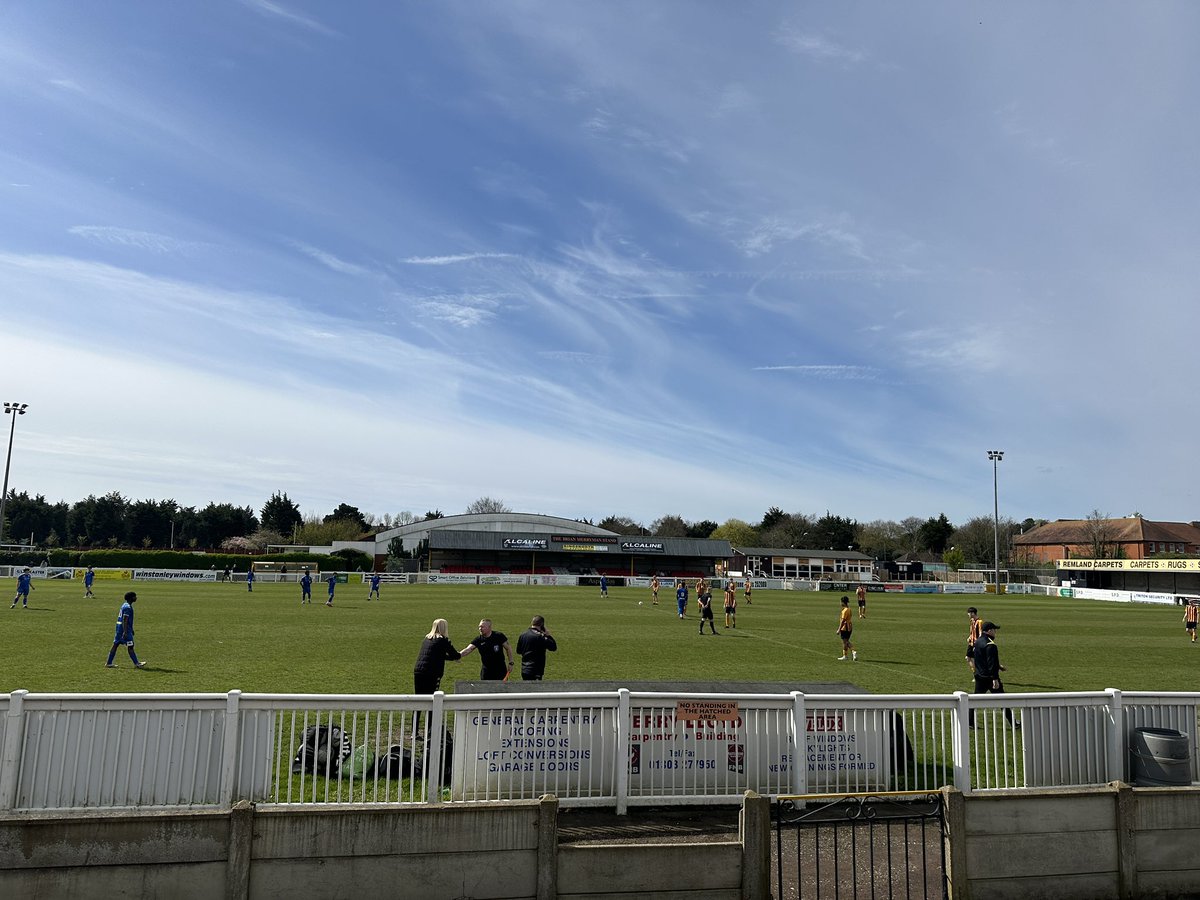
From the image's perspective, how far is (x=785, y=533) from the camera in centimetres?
14050

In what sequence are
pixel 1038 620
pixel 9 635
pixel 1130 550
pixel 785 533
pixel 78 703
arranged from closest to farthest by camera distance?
1. pixel 78 703
2. pixel 9 635
3. pixel 1038 620
4. pixel 1130 550
5. pixel 785 533

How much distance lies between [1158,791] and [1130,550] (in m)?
121

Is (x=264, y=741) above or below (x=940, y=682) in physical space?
above

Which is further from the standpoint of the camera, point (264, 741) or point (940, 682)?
point (940, 682)

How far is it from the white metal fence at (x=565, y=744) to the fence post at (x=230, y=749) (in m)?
0.02

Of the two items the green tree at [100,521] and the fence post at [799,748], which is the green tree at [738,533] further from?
the fence post at [799,748]

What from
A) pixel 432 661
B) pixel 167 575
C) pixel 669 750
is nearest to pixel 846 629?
pixel 432 661

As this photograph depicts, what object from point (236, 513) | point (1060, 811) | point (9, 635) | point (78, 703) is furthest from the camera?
point (236, 513)

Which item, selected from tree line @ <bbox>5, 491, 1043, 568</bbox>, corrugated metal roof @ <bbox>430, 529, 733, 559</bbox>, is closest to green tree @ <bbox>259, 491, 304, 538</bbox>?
tree line @ <bbox>5, 491, 1043, 568</bbox>

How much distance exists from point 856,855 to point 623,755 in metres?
2.13

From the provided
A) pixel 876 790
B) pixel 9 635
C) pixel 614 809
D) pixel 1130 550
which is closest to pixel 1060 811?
pixel 876 790

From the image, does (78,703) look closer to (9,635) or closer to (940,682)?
(940,682)

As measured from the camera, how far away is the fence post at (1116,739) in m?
7.76

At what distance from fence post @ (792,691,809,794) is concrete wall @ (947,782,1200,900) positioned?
4.65ft
